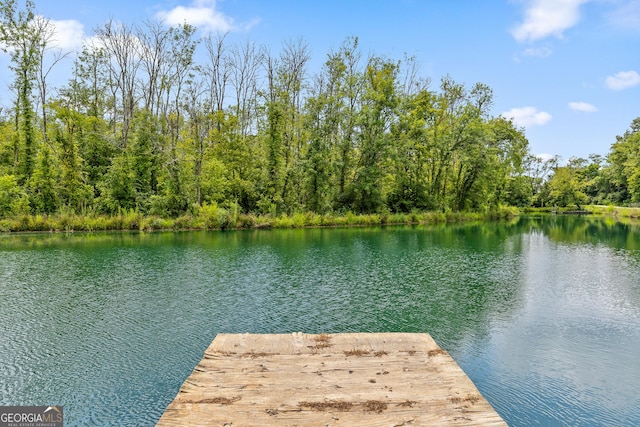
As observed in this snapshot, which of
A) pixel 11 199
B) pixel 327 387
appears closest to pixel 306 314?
pixel 327 387

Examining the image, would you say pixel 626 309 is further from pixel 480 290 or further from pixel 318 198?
pixel 318 198

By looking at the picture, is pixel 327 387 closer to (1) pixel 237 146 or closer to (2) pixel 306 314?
(2) pixel 306 314

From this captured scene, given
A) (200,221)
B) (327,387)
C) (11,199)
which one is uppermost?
(11,199)

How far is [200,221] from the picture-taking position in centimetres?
2772

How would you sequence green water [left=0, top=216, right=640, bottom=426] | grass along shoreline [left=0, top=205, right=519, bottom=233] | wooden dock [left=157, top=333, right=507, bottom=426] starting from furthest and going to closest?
1. grass along shoreline [left=0, top=205, right=519, bottom=233]
2. green water [left=0, top=216, right=640, bottom=426]
3. wooden dock [left=157, top=333, right=507, bottom=426]

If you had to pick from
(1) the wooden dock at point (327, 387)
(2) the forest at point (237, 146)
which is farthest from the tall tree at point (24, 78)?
(1) the wooden dock at point (327, 387)

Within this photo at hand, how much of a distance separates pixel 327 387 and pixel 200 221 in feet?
79.7

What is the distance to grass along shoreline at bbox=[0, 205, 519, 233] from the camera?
78.2 ft

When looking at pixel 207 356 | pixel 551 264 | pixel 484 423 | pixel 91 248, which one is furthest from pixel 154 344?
pixel 551 264

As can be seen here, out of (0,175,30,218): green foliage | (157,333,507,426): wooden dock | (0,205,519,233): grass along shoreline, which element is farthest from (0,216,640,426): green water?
(0,175,30,218): green foliage

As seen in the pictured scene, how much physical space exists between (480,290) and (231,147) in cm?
2405

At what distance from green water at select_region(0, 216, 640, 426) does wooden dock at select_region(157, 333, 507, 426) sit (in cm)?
111

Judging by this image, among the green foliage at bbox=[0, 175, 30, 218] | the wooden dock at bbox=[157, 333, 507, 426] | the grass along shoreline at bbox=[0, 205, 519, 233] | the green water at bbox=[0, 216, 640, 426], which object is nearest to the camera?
the wooden dock at bbox=[157, 333, 507, 426]

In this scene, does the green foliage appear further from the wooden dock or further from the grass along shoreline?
the wooden dock
